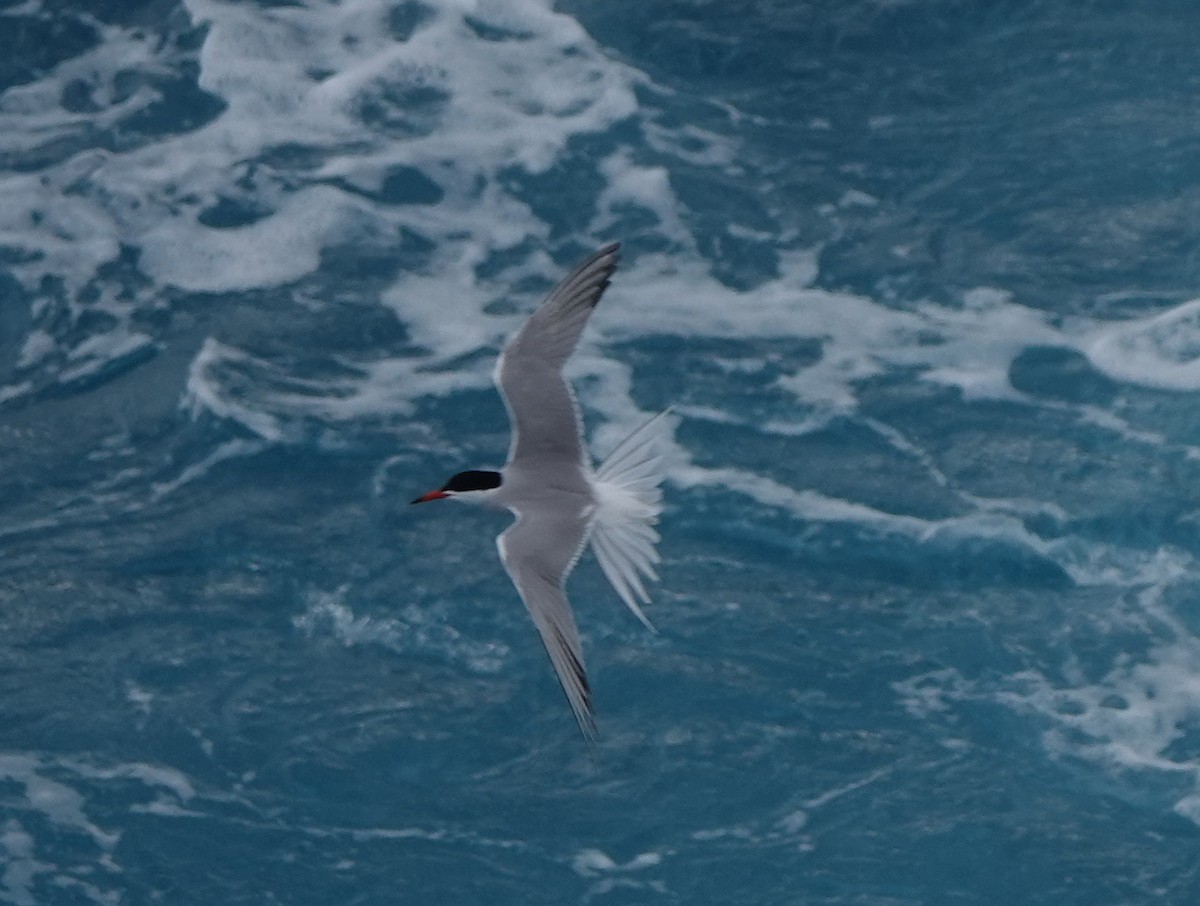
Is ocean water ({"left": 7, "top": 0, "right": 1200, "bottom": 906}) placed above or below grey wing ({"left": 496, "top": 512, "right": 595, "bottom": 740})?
below

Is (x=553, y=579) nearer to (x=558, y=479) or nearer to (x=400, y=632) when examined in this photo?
(x=558, y=479)

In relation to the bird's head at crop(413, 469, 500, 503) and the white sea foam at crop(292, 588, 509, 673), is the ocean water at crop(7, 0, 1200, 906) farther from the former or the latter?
the bird's head at crop(413, 469, 500, 503)

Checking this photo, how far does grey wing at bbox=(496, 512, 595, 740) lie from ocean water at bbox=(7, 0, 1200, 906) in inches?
231

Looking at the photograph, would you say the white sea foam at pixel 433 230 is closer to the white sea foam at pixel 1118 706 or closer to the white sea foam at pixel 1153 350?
the white sea foam at pixel 1153 350

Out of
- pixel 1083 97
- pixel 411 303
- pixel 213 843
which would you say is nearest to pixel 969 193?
pixel 1083 97

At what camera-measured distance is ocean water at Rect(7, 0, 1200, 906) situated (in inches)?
706

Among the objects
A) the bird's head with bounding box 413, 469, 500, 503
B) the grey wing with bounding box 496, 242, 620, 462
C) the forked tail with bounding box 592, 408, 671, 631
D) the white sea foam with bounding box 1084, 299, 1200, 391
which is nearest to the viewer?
the forked tail with bounding box 592, 408, 671, 631

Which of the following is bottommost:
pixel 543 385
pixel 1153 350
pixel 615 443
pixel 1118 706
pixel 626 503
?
pixel 1118 706

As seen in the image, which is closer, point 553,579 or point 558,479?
point 553,579

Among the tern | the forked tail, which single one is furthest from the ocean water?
the forked tail

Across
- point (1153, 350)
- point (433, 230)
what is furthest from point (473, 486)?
point (1153, 350)

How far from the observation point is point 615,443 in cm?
2011

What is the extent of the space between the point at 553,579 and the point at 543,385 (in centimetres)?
155

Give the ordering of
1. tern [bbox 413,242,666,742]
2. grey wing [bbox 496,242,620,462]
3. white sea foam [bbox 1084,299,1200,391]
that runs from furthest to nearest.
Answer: white sea foam [bbox 1084,299,1200,391]
grey wing [bbox 496,242,620,462]
tern [bbox 413,242,666,742]
